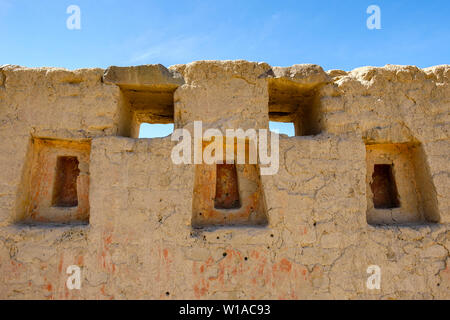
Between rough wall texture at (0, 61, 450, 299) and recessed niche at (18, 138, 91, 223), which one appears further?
recessed niche at (18, 138, 91, 223)

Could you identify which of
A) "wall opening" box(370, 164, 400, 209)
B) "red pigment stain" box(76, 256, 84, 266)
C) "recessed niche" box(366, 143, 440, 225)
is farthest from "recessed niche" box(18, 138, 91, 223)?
"wall opening" box(370, 164, 400, 209)

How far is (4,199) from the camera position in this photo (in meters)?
2.66

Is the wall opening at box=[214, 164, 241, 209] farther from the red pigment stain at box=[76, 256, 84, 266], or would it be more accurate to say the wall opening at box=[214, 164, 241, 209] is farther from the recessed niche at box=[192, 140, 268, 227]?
the red pigment stain at box=[76, 256, 84, 266]

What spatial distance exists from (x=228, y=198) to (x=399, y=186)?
1.88m

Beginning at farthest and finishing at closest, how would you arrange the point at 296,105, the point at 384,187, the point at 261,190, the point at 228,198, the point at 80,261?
the point at 296,105 → the point at 384,187 → the point at 228,198 → the point at 261,190 → the point at 80,261

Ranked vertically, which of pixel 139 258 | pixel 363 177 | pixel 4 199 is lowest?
pixel 139 258

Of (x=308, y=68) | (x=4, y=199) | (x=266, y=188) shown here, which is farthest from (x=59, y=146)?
(x=308, y=68)

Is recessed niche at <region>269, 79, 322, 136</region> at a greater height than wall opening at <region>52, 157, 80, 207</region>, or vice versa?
recessed niche at <region>269, 79, 322, 136</region>

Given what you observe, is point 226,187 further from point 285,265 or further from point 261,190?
point 285,265

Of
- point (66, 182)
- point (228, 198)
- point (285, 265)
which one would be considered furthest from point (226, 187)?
point (66, 182)

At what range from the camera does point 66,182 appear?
316 centimetres

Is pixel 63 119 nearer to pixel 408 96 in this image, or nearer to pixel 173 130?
pixel 173 130

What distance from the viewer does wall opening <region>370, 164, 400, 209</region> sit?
3.13 metres
